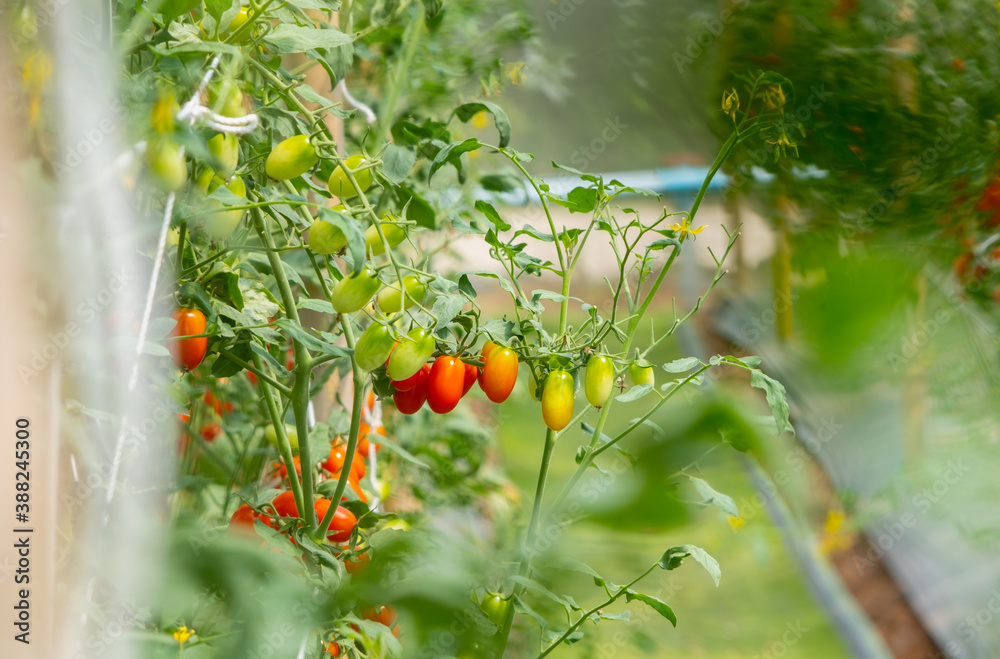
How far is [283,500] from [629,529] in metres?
0.45

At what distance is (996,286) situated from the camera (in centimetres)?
89

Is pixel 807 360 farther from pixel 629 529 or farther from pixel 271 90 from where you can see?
pixel 271 90

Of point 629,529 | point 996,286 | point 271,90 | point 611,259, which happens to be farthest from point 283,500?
point 611,259

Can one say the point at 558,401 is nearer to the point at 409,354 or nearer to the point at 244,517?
the point at 409,354

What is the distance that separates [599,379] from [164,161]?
26 centimetres

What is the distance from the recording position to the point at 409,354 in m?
0.37

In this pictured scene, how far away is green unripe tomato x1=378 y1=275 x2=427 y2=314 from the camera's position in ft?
1.34
